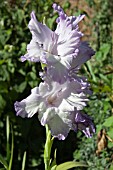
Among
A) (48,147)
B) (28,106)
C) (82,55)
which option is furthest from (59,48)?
(48,147)

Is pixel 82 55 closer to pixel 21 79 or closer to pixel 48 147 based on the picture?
pixel 48 147

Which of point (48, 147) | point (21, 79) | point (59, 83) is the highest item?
point (21, 79)

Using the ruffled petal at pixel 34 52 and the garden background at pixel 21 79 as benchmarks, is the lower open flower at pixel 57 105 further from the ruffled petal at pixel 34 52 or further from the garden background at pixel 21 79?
the garden background at pixel 21 79

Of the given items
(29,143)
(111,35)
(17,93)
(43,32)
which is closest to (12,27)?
(17,93)

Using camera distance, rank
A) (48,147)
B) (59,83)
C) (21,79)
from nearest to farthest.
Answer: (59,83), (48,147), (21,79)

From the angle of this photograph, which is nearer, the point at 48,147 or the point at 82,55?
the point at 82,55

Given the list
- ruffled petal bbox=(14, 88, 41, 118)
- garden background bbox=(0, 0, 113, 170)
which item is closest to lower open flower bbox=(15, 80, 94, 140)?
ruffled petal bbox=(14, 88, 41, 118)

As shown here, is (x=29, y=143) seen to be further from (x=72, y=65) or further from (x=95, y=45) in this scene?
(x=72, y=65)

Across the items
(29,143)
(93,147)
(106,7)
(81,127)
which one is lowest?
(81,127)

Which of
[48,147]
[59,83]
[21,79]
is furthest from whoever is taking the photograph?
[21,79]
